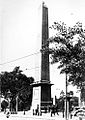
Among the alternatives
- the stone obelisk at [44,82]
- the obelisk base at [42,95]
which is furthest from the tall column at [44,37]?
the obelisk base at [42,95]

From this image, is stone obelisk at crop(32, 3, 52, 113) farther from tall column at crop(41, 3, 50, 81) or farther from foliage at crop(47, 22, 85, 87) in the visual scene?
foliage at crop(47, 22, 85, 87)

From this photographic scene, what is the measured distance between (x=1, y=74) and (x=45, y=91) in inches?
889

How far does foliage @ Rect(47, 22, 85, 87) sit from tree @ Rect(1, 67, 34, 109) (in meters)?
42.6

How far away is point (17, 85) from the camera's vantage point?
2457 inches

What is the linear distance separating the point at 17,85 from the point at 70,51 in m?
45.6

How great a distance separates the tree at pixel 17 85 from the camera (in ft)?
199

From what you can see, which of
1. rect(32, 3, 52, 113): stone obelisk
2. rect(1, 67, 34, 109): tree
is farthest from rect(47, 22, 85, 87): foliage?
rect(1, 67, 34, 109): tree

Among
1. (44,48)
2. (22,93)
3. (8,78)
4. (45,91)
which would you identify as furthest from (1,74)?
(44,48)

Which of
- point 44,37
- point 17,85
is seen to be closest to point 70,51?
point 44,37

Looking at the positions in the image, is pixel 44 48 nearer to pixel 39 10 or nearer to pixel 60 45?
pixel 60 45

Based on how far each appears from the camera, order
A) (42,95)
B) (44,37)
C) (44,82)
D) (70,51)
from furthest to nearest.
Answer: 1. (42,95)
2. (44,82)
3. (44,37)
4. (70,51)

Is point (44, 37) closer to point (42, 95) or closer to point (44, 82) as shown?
point (44, 82)

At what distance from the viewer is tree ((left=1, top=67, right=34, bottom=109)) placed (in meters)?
60.8

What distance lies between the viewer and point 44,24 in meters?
39.6
